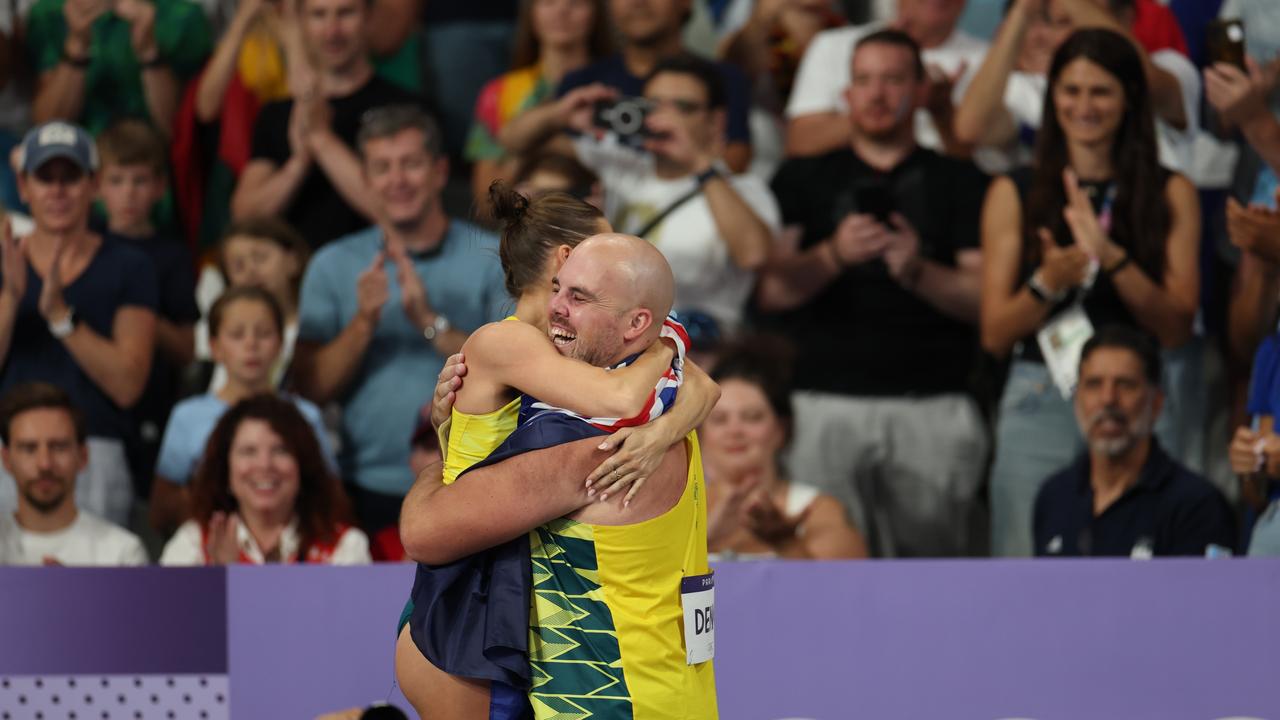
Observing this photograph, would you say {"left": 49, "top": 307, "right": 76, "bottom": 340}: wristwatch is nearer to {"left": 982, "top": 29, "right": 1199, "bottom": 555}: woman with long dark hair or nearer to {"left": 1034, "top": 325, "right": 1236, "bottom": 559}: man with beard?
{"left": 982, "top": 29, "right": 1199, "bottom": 555}: woman with long dark hair

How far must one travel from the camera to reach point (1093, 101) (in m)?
5.89

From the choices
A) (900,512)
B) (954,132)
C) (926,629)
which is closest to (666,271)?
(926,629)

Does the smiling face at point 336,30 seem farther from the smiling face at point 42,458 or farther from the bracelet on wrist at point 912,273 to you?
the bracelet on wrist at point 912,273

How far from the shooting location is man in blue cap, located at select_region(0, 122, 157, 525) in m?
6.13

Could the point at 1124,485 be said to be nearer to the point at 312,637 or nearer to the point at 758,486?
the point at 758,486

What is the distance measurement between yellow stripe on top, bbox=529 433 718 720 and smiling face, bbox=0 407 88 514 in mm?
3328

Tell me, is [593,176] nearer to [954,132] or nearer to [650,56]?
[650,56]

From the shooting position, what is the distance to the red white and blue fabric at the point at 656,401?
10.0 ft

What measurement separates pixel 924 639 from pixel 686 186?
2488 millimetres

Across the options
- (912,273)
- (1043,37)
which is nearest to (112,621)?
(912,273)

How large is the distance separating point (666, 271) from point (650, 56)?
12.3 ft

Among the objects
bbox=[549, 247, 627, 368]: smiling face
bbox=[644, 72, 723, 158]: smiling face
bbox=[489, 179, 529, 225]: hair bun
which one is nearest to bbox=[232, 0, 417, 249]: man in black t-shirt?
bbox=[644, 72, 723, 158]: smiling face

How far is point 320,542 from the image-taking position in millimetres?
5520

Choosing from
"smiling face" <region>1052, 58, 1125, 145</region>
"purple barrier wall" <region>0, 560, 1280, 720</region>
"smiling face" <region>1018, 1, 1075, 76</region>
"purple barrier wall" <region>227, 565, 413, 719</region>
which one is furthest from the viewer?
"smiling face" <region>1018, 1, 1075, 76</region>
